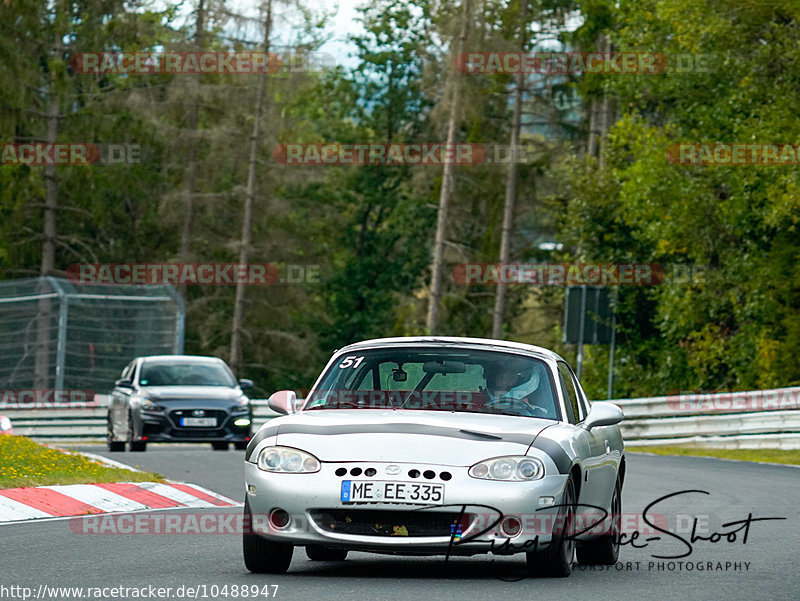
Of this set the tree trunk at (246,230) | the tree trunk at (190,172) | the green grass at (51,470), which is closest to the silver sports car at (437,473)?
the green grass at (51,470)

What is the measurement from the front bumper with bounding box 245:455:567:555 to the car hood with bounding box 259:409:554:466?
0.07 metres

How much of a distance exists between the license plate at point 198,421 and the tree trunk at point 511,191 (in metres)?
29.6

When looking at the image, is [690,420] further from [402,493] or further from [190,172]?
[190,172]

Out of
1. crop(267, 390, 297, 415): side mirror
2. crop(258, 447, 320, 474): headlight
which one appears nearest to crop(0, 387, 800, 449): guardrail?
crop(267, 390, 297, 415): side mirror

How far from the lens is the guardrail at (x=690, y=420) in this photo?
26.9 m

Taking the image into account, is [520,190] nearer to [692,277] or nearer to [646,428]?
[692,277]

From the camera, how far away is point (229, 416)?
25297mm

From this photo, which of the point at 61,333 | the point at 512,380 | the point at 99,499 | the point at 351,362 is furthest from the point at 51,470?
the point at 61,333

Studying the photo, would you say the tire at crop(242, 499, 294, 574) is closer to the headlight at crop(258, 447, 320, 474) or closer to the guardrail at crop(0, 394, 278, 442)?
the headlight at crop(258, 447, 320, 474)

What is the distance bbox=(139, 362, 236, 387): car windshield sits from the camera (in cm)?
2631

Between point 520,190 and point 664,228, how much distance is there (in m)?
23.0

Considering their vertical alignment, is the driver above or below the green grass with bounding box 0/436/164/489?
Answer: above

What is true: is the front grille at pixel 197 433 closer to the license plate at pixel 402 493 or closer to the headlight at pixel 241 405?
the headlight at pixel 241 405

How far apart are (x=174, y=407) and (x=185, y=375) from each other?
1.67 metres
